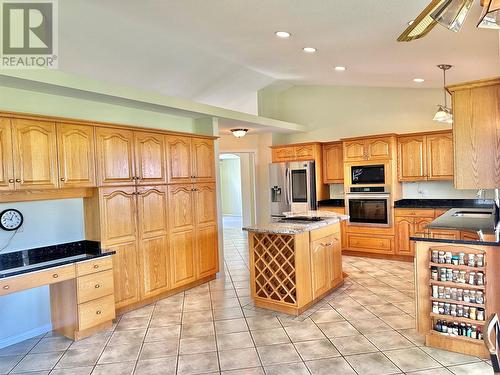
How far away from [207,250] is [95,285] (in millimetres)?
1783

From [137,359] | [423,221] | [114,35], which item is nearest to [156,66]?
[114,35]

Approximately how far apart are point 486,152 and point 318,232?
1786 mm

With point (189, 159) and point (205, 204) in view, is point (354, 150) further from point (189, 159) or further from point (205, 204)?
point (189, 159)

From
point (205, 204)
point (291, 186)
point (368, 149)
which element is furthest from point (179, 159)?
point (368, 149)

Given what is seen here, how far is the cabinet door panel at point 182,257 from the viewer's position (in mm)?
4402

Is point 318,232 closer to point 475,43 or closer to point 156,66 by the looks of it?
point 475,43

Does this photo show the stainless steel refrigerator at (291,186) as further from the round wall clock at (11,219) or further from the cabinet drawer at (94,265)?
the round wall clock at (11,219)

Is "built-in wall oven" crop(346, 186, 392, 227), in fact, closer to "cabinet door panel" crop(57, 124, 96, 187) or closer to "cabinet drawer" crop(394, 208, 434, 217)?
"cabinet drawer" crop(394, 208, 434, 217)

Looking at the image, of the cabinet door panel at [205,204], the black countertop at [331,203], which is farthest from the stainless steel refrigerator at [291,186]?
the cabinet door panel at [205,204]

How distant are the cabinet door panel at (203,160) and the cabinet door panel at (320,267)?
6.14ft

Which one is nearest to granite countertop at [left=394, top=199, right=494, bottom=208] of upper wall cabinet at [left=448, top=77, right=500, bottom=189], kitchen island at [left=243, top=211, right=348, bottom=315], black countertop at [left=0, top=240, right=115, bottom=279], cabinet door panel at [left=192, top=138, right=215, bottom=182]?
→ kitchen island at [left=243, top=211, right=348, bottom=315]

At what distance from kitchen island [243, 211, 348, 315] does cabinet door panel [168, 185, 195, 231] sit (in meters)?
1.08

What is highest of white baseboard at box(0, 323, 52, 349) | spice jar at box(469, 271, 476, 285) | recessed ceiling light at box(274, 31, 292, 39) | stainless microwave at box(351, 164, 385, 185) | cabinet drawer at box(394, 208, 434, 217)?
recessed ceiling light at box(274, 31, 292, 39)

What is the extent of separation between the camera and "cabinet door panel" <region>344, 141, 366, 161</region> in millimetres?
6067
